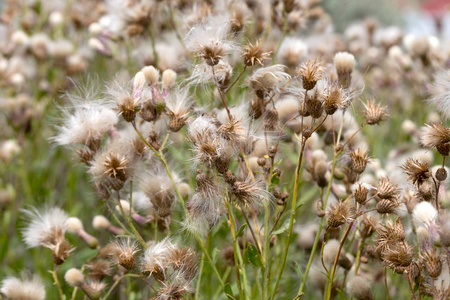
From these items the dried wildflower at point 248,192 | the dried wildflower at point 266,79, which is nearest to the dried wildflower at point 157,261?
the dried wildflower at point 248,192

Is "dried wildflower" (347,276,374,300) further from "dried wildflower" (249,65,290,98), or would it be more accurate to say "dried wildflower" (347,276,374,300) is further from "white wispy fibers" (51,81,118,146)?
"white wispy fibers" (51,81,118,146)

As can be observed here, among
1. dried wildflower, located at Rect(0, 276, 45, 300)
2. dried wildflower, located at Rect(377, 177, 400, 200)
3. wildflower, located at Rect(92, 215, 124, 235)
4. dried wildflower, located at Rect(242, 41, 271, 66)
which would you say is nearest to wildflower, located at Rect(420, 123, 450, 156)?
dried wildflower, located at Rect(377, 177, 400, 200)

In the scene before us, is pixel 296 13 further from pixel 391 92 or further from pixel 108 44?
pixel 391 92

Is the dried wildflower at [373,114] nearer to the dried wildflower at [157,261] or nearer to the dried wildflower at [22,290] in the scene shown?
the dried wildflower at [157,261]

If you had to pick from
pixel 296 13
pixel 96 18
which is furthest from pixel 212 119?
pixel 96 18

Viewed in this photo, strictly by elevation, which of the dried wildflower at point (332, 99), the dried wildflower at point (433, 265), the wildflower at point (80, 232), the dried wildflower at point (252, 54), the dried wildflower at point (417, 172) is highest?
Result: the dried wildflower at point (252, 54)
